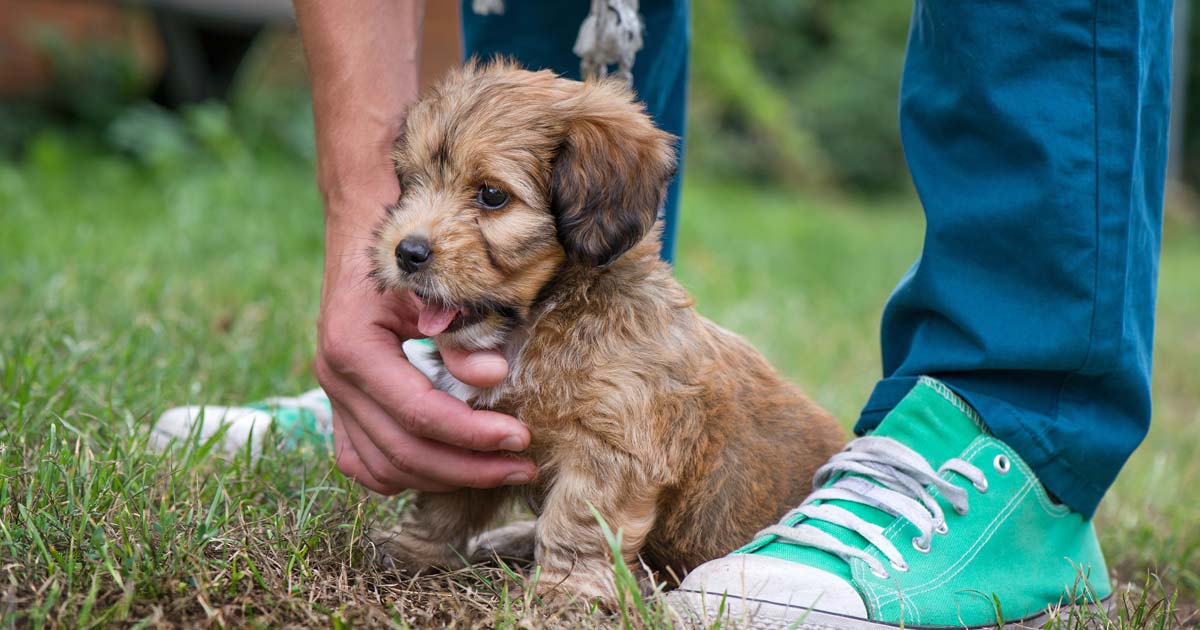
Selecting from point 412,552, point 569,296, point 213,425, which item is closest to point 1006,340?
point 569,296

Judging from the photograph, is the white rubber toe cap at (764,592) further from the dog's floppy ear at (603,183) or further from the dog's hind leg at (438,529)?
the dog's floppy ear at (603,183)

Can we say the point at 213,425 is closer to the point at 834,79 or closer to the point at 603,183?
the point at 603,183

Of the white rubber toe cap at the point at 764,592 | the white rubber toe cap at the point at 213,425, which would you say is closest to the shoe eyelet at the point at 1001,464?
the white rubber toe cap at the point at 764,592

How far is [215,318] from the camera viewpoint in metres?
4.46

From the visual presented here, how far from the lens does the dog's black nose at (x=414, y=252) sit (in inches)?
83.7

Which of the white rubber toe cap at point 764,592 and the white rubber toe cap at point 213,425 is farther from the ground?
the white rubber toe cap at point 764,592

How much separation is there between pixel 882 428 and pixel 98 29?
9.28 m

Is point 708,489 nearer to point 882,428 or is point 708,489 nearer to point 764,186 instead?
point 882,428

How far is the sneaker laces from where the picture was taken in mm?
2363

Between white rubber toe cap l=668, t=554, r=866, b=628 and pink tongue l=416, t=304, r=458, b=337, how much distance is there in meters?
0.76

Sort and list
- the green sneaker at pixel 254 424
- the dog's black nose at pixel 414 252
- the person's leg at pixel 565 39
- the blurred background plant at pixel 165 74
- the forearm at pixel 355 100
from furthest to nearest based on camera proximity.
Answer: the blurred background plant at pixel 165 74, the person's leg at pixel 565 39, the green sneaker at pixel 254 424, the forearm at pixel 355 100, the dog's black nose at pixel 414 252

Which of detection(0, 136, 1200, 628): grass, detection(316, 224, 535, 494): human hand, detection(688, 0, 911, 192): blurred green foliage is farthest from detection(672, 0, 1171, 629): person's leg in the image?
detection(688, 0, 911, 192): blurred green foliage

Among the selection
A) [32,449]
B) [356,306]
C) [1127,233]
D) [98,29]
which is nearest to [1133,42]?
[1127,233]

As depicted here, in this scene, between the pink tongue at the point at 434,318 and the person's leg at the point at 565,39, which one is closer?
the pink tongue at the point at 434,318
